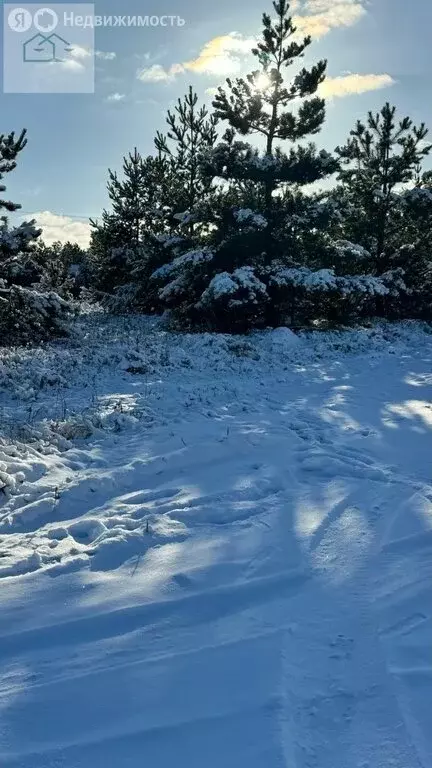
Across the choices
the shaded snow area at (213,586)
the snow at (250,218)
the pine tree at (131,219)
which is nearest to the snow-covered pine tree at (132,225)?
the pine tree at (131,219)

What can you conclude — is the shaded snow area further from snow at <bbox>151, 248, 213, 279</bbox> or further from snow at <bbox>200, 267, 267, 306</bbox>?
snow at <bbox>151, 248, 213, 279</bbox>

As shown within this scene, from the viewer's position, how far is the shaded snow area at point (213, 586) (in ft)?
8.13

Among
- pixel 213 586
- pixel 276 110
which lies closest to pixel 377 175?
pixel 276 110

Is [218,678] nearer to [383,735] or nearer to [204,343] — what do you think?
[383,735]

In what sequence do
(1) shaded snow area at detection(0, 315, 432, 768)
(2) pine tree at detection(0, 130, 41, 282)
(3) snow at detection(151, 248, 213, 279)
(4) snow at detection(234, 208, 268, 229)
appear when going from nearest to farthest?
(1) shaded snow area at detection(0, 315, 432, 768), (2) pine tree at detection(0, 130, 41, 282), (4) snow at detection(234, 208, 268, 229), (3) snow at detection(151, 248, 213, 279)

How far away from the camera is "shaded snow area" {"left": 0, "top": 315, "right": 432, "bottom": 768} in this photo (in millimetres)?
2477

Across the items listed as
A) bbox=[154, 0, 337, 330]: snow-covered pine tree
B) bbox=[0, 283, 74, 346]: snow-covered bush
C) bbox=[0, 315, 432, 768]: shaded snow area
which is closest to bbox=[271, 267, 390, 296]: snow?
bbox=[154, 0, 337, 330]: snow-covered pine tree

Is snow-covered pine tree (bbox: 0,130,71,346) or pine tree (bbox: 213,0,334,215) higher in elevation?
pine tree (bbox: 213,0,334,215)

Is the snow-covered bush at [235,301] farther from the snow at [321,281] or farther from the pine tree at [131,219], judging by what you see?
the pine tree at [131,219]

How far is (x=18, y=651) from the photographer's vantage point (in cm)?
302

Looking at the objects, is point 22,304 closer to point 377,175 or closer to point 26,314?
point 26,314

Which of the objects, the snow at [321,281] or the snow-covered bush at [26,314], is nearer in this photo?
the snow-covered bush at [26,314]

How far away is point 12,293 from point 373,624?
1356 centimetres

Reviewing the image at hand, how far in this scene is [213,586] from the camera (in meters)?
3.61
